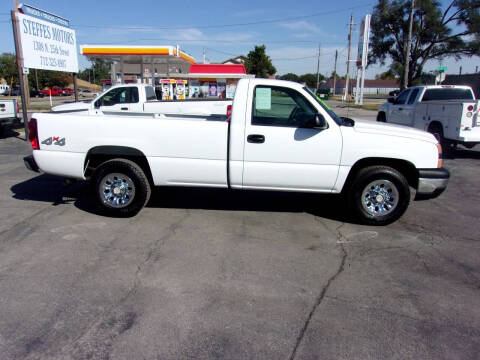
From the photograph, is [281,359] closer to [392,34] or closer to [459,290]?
[459,290]

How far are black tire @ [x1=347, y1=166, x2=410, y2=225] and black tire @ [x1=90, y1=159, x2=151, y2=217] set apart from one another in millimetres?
2917

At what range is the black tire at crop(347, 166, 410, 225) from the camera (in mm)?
5281

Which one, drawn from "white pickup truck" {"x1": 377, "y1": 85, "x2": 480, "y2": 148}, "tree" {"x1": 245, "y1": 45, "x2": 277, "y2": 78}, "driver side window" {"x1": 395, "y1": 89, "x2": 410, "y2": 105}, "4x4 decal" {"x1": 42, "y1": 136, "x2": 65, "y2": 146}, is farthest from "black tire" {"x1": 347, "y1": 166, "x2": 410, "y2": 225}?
"tree" {"x1": 245, "y1": 45, "x2": 277, "y2": 78}

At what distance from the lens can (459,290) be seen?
12.4ft

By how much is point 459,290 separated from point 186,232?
10.4 ft

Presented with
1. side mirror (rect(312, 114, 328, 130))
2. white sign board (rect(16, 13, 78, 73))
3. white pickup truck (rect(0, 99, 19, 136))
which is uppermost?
white sign board (rect(16, 13, 78, 73))

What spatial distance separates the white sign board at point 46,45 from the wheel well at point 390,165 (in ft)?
37.7

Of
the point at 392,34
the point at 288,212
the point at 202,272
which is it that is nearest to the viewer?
the point at 202,272

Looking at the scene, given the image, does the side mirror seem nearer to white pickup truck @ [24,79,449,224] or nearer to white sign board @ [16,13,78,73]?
white pickup truck @ [24,79,449,224]

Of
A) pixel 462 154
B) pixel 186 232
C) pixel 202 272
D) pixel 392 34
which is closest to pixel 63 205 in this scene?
pixel 186 232

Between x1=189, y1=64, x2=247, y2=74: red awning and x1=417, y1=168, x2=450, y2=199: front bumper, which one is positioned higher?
x1=189, y1=64, x2=247, y2=74: red awning

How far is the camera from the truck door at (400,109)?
42.5ft

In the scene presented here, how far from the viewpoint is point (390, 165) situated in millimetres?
5461

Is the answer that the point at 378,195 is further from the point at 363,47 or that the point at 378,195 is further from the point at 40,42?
the point at 363,47
